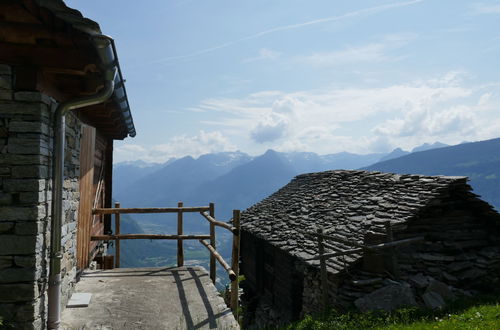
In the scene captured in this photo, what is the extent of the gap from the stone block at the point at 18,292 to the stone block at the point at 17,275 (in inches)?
2.0

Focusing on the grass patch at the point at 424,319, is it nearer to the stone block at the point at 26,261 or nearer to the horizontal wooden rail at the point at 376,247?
the horizontal wooden rail at the point at 376,247

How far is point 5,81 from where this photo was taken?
171 inches

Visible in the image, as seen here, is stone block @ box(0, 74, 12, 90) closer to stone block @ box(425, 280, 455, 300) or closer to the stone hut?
the stone hut

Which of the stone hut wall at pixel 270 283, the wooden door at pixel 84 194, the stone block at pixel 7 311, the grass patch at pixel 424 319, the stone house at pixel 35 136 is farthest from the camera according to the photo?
the stone hut wall at pixel 270 283

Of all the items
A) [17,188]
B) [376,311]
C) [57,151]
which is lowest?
[376,311]

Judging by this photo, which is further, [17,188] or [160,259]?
[160,259]

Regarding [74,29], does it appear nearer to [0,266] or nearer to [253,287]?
[0,266]

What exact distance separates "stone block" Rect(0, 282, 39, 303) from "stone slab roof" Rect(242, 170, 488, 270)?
7.15 meters

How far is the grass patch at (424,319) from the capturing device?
652 cm

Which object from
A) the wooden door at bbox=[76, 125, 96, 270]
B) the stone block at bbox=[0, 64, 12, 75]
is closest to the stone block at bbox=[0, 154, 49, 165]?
the stone block at bbox=[0, 64, 12, 75]

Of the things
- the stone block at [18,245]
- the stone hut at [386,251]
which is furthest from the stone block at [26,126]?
the stone hut at [386,251]

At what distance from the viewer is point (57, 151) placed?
4820 millimetres

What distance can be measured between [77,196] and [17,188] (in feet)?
7.48

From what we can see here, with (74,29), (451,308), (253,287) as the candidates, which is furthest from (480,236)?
(74,29)
